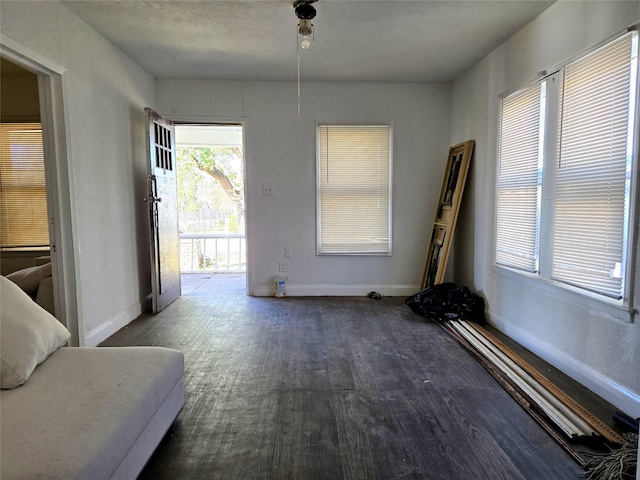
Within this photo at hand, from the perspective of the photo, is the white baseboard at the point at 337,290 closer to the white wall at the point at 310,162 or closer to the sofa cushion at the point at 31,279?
the white wall at the point at 310,162

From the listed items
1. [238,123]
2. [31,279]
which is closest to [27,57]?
[31,279]

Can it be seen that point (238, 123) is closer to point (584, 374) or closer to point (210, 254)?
point (210, 254)

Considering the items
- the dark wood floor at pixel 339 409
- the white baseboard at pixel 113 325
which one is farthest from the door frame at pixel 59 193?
the dark wood floor at pixel 339 409

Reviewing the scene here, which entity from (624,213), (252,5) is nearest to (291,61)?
(252,5)

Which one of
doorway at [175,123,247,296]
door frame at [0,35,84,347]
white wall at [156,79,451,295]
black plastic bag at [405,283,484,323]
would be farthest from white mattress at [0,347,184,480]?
doorway at [175,123,247,296]

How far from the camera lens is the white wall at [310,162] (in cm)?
448

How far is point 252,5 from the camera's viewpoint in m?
2.71

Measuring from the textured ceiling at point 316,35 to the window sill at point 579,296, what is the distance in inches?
79.4

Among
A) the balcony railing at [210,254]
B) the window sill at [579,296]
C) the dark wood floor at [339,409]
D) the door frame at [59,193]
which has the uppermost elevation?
the door frame at [59,193]

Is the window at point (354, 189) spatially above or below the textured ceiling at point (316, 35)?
below

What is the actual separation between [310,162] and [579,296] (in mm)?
3120

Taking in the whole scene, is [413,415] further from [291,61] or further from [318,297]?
[291,61]

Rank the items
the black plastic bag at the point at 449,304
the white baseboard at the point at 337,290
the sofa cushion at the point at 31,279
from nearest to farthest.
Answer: the sofa cushion at the point at 31,279 → the black plastic bag at the point at 449,304 → the white baseboard at the point at 337,290

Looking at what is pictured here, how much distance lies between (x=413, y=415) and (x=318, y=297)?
8.74 feet
